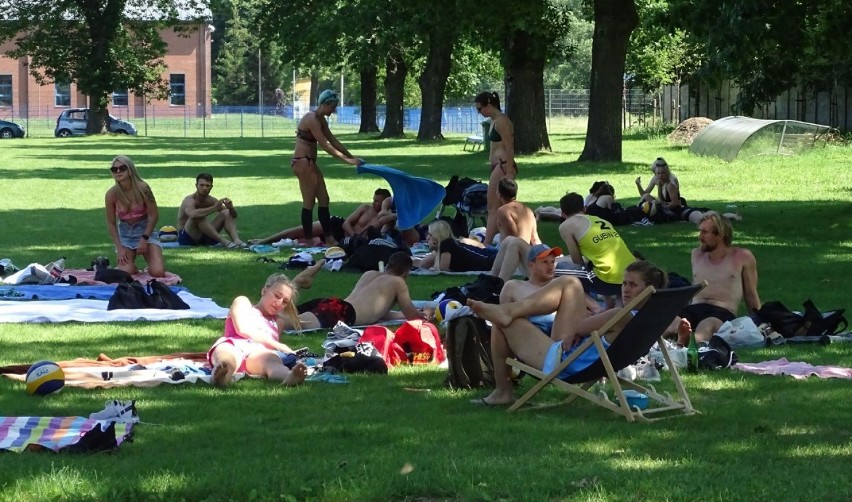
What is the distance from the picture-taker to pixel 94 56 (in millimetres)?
65562

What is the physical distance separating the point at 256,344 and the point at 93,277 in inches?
213

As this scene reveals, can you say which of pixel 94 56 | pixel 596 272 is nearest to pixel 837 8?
pixel 596 272

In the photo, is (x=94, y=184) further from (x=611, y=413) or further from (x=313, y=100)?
(x=313, y=100)

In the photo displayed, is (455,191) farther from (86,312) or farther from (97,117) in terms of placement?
(97,117)

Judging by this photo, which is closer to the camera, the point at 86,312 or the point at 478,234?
the point at 86,312

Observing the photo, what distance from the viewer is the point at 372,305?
35.9ft

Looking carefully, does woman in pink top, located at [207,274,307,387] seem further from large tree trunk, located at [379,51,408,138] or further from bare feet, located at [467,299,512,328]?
large tree trunk, located at [379,51,408,138]

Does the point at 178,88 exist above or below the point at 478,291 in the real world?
above

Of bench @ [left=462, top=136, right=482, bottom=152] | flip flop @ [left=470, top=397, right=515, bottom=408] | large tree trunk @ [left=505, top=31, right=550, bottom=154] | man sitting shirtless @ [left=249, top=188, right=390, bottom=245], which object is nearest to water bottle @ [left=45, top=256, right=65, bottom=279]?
man sitting shirtless @ [left=249, top=188, right=390, bottom=245]

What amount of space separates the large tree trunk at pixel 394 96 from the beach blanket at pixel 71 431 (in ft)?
168

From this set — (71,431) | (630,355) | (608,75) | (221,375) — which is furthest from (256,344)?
(608,75)

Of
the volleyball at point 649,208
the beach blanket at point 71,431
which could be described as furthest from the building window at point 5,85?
the beach blanket at point 71,431

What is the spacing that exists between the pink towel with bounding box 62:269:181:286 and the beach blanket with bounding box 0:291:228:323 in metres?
1.34

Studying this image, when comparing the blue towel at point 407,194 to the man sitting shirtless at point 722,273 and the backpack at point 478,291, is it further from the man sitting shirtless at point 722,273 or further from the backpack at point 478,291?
the man sitting shirtless at point 722,273
